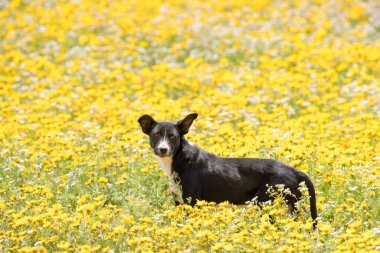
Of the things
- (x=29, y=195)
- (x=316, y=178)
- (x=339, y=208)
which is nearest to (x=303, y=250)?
(x=339, y=208)

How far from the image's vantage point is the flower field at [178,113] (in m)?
5.60

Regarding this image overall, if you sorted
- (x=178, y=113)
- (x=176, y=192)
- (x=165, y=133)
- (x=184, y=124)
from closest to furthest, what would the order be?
(x=176, y=192) → (x=165, y=133) → (x=184, y=124) → (x=178, y=113)

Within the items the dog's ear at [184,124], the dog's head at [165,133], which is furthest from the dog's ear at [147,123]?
the dog's ear at [184,124]

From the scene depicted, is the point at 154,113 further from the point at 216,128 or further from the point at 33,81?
the point at 33,81

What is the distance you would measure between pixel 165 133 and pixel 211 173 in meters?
0.54

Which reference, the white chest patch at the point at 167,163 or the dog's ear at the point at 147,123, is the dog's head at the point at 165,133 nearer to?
the dog's ear at the point at 147,123

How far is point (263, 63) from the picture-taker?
1268cm

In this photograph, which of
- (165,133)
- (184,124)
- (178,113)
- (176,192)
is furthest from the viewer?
(178,113)

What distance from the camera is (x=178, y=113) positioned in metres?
9.34

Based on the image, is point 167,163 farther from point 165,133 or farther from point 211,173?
point 211,173

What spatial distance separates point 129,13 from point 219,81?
5.62 m

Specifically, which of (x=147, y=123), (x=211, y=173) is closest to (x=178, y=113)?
(x=147, y=123)

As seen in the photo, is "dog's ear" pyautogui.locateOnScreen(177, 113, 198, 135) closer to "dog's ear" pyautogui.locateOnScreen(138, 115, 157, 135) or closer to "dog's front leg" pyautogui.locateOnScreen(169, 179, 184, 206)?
"dog's ear" pyautogui.locateOnScreen(138, 115, 157, 135)

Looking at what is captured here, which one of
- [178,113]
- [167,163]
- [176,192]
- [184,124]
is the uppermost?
[184,124]
